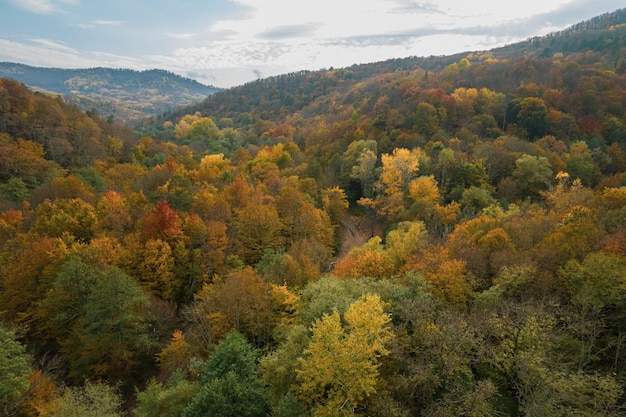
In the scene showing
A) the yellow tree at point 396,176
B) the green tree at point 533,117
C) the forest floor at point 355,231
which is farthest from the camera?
the green tree at point 533,117

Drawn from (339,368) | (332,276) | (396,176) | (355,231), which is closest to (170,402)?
(339,368)

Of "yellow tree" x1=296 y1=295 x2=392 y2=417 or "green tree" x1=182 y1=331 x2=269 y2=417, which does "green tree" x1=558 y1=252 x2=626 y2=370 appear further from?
"green tree" x1=182 y1=331 x2=269 y2=417

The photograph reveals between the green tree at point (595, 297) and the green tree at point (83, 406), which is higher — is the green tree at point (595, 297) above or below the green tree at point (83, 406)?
above

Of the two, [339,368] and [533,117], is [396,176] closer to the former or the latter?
[533,117]

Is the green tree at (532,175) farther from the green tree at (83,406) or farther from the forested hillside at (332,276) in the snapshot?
the green tree at (83,406)

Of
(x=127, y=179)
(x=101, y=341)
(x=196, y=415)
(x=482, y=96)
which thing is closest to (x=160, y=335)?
A: (x=101, y=341)

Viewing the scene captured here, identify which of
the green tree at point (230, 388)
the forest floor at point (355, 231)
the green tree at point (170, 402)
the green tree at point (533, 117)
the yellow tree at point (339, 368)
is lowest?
the forest floor at point (355, 231)

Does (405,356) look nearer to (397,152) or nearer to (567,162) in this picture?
(397,152)

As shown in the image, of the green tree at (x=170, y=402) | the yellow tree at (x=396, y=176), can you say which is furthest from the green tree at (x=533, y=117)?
the green tree at (x=170, y=402)
